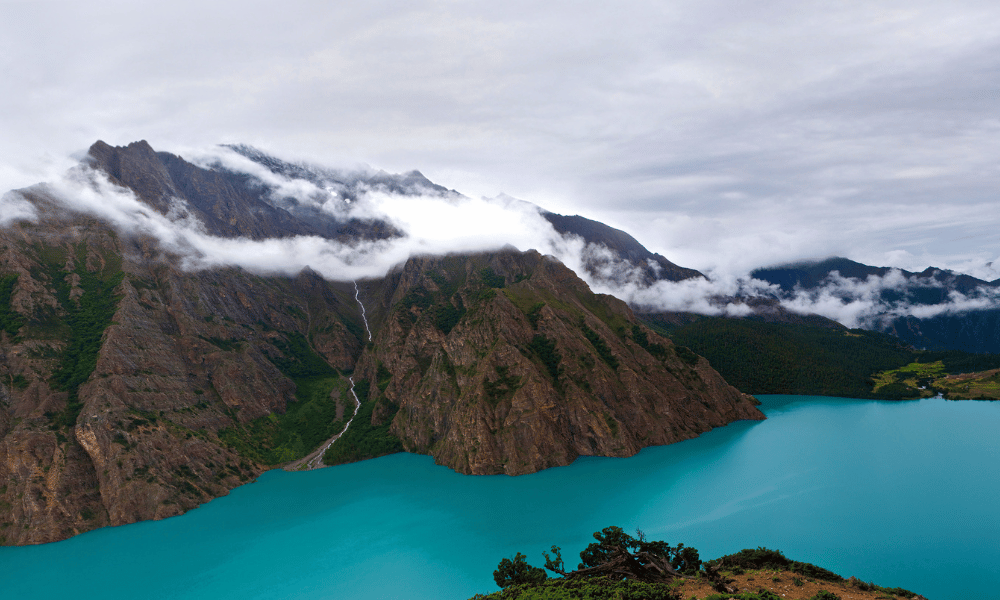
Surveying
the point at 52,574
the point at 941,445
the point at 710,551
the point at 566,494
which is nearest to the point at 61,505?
the point at 52,574

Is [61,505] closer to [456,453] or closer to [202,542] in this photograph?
[202,542]

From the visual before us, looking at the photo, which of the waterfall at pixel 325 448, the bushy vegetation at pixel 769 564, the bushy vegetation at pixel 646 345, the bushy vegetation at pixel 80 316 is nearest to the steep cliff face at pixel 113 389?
the bushy vegetation at pixel 80 316

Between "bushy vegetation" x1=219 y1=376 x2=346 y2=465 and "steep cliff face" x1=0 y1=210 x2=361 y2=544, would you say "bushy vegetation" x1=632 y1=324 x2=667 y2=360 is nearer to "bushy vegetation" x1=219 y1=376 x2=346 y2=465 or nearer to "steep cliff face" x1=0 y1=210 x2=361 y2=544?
"bushy vegetation" x1=219 y1=376 x2=346 y2=465

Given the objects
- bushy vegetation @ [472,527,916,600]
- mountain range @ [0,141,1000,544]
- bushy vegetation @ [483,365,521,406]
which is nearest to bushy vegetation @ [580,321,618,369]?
mountain range @ [0,141,1000,544]

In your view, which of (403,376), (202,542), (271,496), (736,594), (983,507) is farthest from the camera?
(403,376)

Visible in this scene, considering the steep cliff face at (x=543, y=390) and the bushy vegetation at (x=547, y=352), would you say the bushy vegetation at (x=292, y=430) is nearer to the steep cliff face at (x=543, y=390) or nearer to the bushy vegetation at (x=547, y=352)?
the steep cliff face at (x=543, y=390)

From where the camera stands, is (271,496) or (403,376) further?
(403,376)
